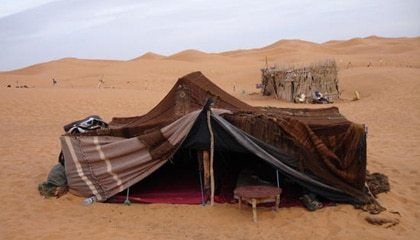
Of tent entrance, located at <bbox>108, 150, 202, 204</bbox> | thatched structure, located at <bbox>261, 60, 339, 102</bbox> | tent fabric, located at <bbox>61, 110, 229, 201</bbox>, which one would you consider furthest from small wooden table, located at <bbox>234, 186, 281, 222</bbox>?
thatched structure, located at <bbox>261, 60, 339, 102</bbox>

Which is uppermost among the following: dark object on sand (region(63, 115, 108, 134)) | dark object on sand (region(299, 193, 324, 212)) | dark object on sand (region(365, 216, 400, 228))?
dark object on sand (region(63, 115, 108, 134))

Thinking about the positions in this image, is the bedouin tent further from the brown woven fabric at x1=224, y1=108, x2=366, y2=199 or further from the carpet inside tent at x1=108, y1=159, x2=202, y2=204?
the carpet inside tent at x1=108, y1=159, x2=202, y2=204

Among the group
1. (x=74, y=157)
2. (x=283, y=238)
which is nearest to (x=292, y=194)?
(x=283, y=238)

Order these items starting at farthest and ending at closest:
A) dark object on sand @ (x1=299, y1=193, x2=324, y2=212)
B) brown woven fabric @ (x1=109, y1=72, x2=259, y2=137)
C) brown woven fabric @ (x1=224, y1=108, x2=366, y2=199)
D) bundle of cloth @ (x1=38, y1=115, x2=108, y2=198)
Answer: bundle of cloth @ (x1=38, y1=115, x2=108, y2=198) < brown woven fabric @ (x1=109, y1=72, x2=259, y2=137) < brown woven fabric @ (x1=224, y1=108, x2=366, y2=199) < dark object on sand @ (x1=299, y1=193, x2=324, y2=212)

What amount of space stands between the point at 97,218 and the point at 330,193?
11.5ft

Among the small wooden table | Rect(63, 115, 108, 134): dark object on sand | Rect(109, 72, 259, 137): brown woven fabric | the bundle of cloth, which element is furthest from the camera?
Rect(63, 115, 108, 134): dark object on sand

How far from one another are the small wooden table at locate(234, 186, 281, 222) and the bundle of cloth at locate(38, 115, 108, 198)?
121 inches

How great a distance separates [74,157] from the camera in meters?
7.49

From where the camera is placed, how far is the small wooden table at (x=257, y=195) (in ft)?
20.5

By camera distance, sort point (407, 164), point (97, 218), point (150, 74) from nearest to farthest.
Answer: point (97, 218) → point (407, 164) → point (150, 74)

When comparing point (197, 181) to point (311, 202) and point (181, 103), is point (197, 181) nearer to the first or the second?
point (181, 103)

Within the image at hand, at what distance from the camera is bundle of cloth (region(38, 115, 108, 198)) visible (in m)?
7.52

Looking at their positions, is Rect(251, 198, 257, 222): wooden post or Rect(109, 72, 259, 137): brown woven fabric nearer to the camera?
Rect(251, 198, 257, 222): wooden post

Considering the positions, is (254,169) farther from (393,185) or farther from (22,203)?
(22,203)
